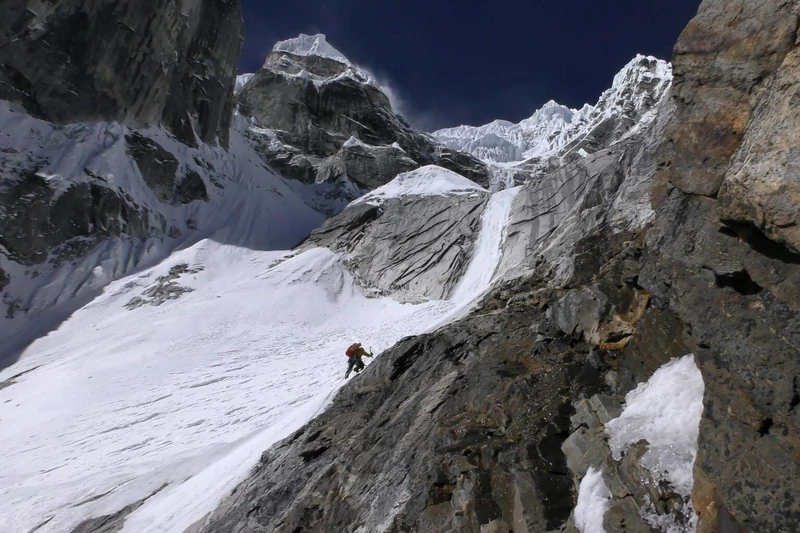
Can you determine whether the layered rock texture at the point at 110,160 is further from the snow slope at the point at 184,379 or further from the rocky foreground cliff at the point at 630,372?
the rocky foreground cliff at the point at 630,372

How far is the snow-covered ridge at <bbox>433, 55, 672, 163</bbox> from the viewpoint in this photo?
94.5 m

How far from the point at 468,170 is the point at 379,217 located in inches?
1790

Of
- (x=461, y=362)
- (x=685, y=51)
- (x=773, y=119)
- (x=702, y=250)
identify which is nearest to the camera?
(x=773, y=119)

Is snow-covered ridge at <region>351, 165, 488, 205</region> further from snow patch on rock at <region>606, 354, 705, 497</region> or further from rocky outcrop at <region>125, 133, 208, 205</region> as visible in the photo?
snow patch on rock at <region>606, 354, 705, 497</region>

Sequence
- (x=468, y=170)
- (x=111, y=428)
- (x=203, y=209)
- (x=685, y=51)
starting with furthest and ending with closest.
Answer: (x=468, y=170)
(x=203, y=209)
(x=111, y=428)
(x=685, y=51)

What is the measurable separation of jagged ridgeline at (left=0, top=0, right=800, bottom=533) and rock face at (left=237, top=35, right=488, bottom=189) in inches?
522

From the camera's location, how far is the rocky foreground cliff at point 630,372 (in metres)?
4.22

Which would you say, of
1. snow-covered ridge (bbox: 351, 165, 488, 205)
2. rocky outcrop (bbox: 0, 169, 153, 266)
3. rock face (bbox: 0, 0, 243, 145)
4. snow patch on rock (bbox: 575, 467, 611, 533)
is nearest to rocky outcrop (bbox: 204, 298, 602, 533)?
snow patch on rock (bbox: 575, 467, 611, 533)

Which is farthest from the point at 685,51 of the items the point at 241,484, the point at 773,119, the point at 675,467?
the point at 241,484

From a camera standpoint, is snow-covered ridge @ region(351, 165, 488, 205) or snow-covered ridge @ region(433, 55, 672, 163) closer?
snow-covered ridge @ region(351, 165, 488, 205)

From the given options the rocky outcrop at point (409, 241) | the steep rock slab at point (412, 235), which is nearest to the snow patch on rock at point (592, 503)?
the rocky outcrop at point (409, 241)

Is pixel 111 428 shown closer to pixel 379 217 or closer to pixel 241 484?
pixel 241 484

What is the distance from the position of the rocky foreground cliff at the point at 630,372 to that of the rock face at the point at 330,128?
2142 inches

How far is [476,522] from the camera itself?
6375 millimetres
